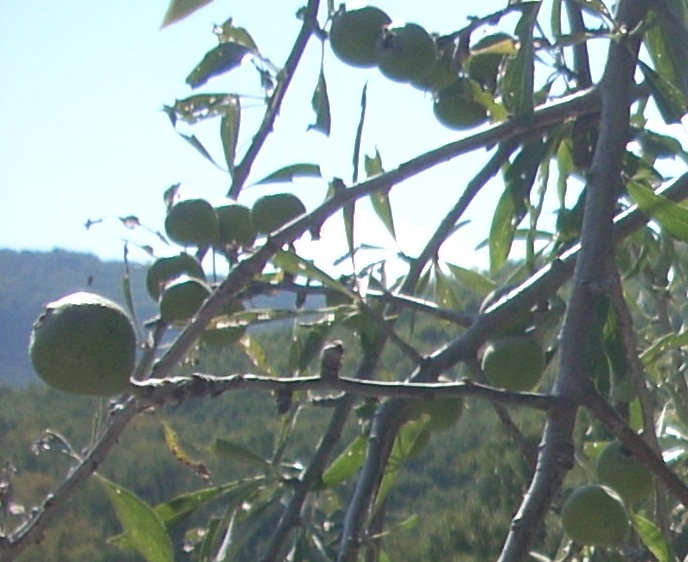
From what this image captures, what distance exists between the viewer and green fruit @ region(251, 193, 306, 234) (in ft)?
3.99

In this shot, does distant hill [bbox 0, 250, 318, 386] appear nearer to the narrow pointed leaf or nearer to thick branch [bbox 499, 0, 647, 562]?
the narrow pointed leaf

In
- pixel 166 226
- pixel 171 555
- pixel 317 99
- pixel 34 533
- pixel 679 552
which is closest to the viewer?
pixel 34 533

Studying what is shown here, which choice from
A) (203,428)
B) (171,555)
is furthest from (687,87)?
(203,428)

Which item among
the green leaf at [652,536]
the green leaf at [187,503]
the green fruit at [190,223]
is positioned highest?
the green fruit at [190,223]

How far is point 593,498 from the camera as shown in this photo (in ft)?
3.31

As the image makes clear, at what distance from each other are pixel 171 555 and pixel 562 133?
0.69 meters

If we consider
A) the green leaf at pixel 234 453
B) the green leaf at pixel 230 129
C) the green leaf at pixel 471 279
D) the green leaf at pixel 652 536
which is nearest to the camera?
the green leaf at pixel 652 536

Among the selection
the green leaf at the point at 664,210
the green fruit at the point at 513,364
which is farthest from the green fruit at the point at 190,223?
the green leaf at the point at 664,210

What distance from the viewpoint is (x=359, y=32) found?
126cm

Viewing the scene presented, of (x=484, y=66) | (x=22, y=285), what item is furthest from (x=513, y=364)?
(x=22, y=285)

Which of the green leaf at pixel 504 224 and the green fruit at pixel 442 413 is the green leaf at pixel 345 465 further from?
the green leaf at pixel 504 224

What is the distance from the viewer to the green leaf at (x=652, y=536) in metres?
1.12

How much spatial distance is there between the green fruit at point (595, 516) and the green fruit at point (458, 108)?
48 centimetres

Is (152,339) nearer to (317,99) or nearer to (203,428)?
(317,99)
